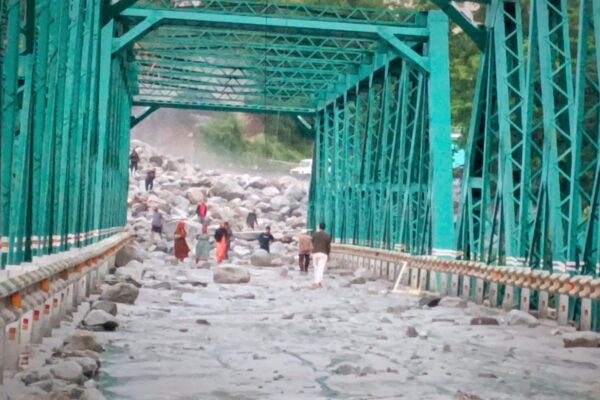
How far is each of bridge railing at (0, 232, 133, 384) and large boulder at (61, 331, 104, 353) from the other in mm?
282

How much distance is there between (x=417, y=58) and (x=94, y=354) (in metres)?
16.4

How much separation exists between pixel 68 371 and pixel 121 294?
8475mm

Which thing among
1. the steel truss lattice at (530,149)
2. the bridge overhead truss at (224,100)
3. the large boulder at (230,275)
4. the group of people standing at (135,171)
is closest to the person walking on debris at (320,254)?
the large boulder at (230,275)

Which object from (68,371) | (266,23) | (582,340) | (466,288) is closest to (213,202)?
(266,23)

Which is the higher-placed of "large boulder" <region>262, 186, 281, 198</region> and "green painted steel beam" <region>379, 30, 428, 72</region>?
"green painted steel beam" <region>379, 30, 428, 72</region>

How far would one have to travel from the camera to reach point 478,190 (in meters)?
21.4

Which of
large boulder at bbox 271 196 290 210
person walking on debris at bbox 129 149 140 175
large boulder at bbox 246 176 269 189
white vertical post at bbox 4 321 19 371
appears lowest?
white vertical post at bbox 4 321 19 371

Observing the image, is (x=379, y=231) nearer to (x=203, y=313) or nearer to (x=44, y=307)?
(x=203, y=313)

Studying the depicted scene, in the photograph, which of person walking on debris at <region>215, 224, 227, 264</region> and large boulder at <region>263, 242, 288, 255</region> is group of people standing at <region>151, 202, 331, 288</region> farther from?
large boulder at <region>263, 242, 288, 255</region>

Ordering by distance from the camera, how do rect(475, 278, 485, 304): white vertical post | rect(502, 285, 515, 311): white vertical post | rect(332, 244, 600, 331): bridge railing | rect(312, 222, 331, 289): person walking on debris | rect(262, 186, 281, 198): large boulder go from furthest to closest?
rect(262, 186, 281, 198): large boulder < rect(312, 222, 331, 289): person walking on debris < rect(475, 278, 485, 304): white vertical post < rect(502, 285, 515, 311): white vertical post < rect(332, 244, 600, 331): bridge railing

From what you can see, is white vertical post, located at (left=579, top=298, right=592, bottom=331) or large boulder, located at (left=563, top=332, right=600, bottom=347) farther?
white vertical post, located at (left=579, top=298, right=592, bottom=331)

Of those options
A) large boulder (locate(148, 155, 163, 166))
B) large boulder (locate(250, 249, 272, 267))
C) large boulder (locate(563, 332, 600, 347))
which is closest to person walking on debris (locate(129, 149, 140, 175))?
large boulder (locate(148, 155, 163, 166))

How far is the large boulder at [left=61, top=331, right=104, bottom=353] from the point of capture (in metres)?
10.1

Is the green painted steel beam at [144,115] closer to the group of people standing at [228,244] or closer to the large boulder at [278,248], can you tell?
the group of people standing at [228,244]
